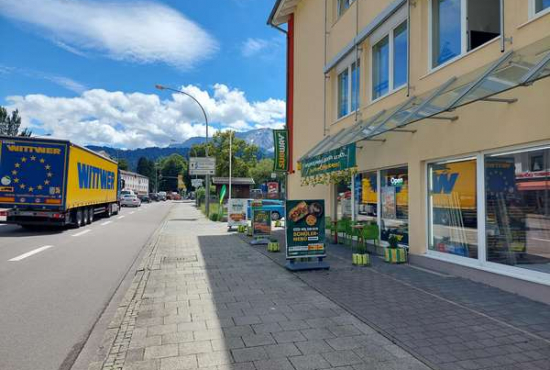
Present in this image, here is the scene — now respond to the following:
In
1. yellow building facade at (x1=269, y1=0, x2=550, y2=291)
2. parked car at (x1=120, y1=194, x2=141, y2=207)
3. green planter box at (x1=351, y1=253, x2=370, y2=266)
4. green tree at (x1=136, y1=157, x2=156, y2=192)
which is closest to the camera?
yellow building facade at (x1=269, y1=0, x2=550, y2=291)

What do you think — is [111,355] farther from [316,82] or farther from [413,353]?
[316,82]

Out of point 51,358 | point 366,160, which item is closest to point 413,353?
point 51,358

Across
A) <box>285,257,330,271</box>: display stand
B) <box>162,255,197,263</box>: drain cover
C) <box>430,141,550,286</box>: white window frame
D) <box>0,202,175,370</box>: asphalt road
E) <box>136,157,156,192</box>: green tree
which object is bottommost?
<box>0,202,175,370</box>: asphalt road

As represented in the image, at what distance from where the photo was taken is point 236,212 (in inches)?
688

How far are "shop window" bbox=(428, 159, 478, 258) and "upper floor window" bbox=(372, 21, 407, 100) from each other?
2.74m

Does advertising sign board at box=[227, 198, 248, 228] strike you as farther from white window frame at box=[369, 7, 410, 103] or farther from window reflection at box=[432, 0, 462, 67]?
window reflection at box=[432, 0, 462, 67]

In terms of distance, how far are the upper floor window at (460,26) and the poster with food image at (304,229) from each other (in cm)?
407

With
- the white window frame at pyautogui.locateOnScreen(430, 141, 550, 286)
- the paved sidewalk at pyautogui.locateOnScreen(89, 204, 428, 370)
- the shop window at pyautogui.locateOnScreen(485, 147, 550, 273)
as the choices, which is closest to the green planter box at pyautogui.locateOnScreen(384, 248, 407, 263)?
the white window frame at pyautogui.locateOnScreen(430, 141, 550, 286)

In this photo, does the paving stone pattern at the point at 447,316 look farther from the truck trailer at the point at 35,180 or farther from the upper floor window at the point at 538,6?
the truck trailer at the point at 35,180

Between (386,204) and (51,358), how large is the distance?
834 cm

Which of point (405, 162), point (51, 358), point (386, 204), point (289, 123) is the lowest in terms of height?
point (51, 358)

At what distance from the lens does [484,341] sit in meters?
4.31

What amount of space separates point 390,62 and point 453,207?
431 cm

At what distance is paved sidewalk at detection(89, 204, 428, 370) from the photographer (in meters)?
3.85
